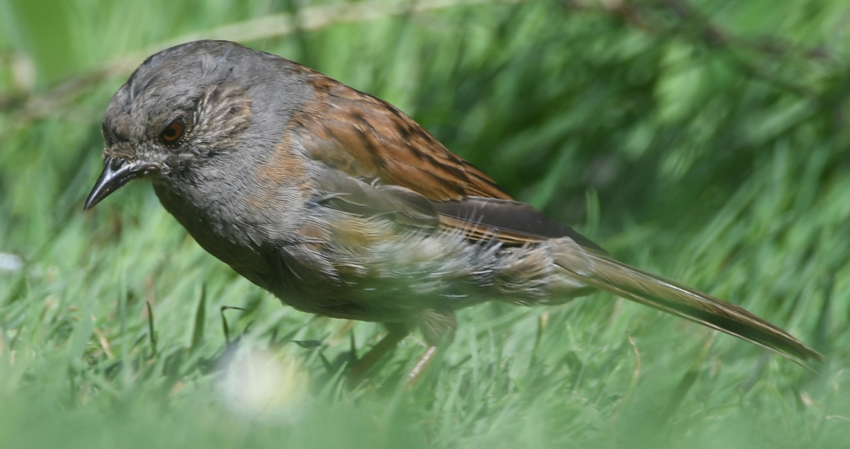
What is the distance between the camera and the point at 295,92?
439cm

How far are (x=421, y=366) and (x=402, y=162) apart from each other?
0.89 meters

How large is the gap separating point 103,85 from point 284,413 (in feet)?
11.5

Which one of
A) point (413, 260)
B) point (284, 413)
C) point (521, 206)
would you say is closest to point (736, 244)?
point (521, 206)

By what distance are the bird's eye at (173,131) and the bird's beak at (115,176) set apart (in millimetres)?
128

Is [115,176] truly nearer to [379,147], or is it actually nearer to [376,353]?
[379,147]

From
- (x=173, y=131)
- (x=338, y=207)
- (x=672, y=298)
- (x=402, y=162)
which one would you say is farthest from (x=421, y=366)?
(x=173, y=131)

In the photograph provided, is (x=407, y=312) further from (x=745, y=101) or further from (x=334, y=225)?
(x=745, y=101)

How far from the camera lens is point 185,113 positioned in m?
4.10

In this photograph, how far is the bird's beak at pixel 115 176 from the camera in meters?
4.04

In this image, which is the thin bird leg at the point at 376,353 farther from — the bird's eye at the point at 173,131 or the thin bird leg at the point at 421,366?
the bird's eye at the point at 173,131

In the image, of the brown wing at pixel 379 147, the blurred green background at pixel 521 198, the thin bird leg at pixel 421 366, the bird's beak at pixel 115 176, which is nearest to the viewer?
the blurred green background at pixel 521 198

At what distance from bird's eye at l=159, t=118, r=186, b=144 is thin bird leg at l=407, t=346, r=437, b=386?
1.31 metres

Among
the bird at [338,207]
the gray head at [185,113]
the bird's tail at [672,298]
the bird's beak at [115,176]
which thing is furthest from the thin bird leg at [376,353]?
the bird's beak at [115,176]

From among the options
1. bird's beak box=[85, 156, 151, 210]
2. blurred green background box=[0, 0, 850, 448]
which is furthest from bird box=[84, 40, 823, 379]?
blurred green background box=[0, 0, 850, 448]
